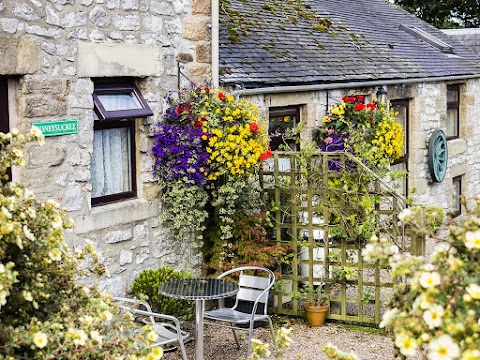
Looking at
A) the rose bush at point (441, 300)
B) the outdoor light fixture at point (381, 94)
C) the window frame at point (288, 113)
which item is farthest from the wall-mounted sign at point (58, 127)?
the outdoor light fixture at point (381, 94)

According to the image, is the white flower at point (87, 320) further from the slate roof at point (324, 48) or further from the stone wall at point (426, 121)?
the stone wall at point (426, 121)

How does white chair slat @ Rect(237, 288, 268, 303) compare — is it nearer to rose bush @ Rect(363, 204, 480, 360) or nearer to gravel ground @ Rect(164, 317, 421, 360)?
gravel ground @ Rect(164, 317, 421, 360)

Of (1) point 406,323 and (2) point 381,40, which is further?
(2) point 381,40

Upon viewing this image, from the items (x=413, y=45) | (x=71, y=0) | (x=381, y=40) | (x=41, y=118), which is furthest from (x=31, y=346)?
(x=413, y=45)

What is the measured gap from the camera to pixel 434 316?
2711 millimetres

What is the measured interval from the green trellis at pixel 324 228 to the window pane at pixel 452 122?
6861 millimetres

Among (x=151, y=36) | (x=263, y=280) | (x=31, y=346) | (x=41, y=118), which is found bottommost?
(x=263, y=280)

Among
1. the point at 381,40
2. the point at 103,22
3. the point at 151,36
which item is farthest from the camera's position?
the point at 381,40

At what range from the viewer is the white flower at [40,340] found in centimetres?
301

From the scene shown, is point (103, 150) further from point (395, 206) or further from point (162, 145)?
point (395, 206)

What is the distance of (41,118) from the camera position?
225 inches

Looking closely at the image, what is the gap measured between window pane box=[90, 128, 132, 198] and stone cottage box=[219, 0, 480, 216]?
5.17 feet

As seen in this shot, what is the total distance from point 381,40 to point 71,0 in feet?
26.3

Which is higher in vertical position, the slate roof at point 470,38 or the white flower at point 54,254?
the slate roof at point 470,38
